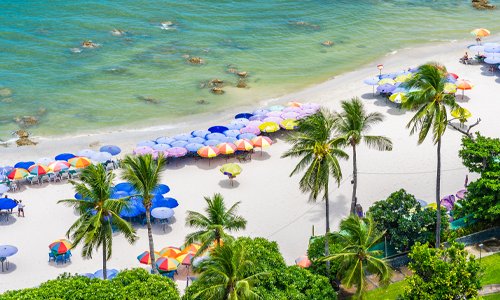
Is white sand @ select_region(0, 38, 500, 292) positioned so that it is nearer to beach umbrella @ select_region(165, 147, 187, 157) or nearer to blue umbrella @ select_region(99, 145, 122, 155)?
beach umbrella @ select_region(165, 147, 187, 157)

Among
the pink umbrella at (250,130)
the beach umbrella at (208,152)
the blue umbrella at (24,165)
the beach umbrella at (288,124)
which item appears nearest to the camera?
the blue umbrella at (24,165)

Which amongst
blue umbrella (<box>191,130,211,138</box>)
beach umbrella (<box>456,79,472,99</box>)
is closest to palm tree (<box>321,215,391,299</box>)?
blue umbrella (<box>191,130,211,138</box>)

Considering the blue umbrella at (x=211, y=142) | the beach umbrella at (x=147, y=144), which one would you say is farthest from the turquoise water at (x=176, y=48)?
the blue umbrella at (x=211, y=142)

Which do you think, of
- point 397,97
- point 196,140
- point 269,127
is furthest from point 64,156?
point 397,97

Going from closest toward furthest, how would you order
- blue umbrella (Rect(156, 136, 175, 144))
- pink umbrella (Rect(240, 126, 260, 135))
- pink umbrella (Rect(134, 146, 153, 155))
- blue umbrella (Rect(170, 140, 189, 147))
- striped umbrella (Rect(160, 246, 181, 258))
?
1. striped umbrella (Rect(160, 246, 181, 258))
2. pink umbrella (Rect(134, 146, 153, 155))
3. blue umbrella (Rect(170, 140, 189, 147))
4. blue umbrella (Rect(156, 136, 175, 144))
5. pink umbrella (Rect(240, 126, 260, 135))

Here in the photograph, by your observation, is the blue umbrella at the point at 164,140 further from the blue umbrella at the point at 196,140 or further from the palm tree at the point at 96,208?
the palm tree at the point at 96,208

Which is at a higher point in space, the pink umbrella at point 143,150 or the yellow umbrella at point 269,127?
the yellow umbrella at point 269,127

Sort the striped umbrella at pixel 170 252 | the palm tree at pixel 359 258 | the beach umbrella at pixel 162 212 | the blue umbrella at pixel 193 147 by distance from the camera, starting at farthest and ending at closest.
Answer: the blue umbrella at pixel 193 147 → the beach umbrella at pixel 162 212 → the striped umbrella at pixel 170 252 → the palm tree at pixel 359 258
